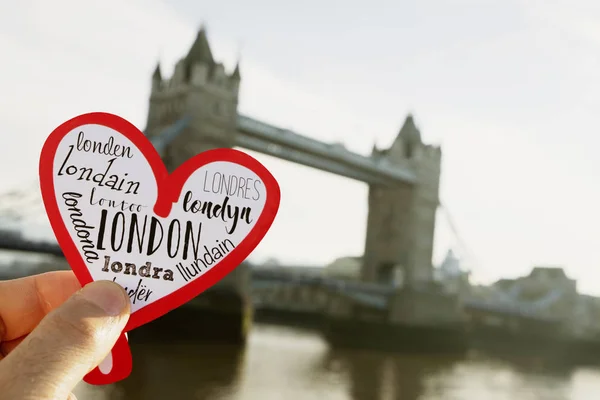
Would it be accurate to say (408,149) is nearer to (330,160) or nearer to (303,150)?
(330,160)

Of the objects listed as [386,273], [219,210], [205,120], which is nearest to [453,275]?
[386,273]

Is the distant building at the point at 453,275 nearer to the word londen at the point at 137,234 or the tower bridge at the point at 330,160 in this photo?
the tower bridge at the point at 330,160

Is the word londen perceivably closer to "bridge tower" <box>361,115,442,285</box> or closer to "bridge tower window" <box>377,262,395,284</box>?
"bridge tower" <box>361,115,442,285</box>

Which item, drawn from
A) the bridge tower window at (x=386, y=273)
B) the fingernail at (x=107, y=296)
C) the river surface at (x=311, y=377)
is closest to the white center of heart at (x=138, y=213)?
the fingernail at (x=107, y=296)

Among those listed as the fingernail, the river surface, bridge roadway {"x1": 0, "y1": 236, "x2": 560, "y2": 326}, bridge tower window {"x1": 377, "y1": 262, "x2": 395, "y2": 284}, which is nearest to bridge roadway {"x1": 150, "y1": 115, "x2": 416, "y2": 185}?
bridge tower window {"x1": 377, "y1": 262, "x2": 395, "y2": 284}

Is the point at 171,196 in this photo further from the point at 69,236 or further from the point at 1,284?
the point at 1,284

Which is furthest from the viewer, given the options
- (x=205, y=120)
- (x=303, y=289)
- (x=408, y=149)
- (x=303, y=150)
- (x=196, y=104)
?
(x=303, y=289)
